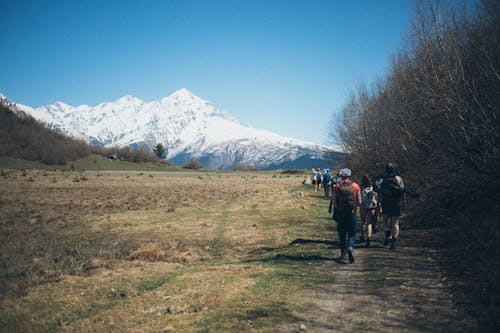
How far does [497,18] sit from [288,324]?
44.7 feet

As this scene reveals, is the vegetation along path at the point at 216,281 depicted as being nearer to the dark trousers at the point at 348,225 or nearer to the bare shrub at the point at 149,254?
the bare shrub at the point at 149,254

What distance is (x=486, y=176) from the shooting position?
37.3 ft

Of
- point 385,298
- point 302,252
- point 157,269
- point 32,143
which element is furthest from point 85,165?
point 385,298

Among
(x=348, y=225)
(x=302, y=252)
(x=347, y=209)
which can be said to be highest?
(x=347, y=209)

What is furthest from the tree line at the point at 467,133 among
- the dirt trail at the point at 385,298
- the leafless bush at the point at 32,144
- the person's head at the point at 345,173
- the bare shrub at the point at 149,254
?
the leafless bush at the point at 32,144

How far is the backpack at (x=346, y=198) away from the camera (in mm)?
9586

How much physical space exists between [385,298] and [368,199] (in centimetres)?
544

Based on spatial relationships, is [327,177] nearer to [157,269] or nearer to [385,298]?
[157,269]

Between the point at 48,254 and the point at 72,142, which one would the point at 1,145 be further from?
the point at 48,254

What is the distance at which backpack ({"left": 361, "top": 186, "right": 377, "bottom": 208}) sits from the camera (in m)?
11.7

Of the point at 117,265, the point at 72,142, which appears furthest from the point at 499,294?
the point at 72,142

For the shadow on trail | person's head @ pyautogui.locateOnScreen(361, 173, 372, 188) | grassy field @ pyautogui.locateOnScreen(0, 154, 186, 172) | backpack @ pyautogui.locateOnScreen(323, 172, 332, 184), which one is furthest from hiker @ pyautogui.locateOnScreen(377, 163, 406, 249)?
grassy field @ pyautogui.locateOnScreen(0, 154, 186, 172)

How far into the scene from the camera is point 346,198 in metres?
9.63

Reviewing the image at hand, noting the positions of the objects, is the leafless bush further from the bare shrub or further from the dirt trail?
the dirt trail
